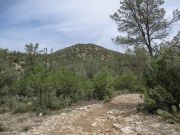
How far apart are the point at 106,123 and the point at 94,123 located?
1.34ft

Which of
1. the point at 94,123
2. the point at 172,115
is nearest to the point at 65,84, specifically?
the point at 94,123

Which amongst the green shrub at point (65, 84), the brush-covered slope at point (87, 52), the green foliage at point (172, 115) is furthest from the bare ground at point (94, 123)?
the brush-covered slope at point (87, 52)

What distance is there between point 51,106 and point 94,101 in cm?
273

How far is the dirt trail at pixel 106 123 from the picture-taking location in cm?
1191

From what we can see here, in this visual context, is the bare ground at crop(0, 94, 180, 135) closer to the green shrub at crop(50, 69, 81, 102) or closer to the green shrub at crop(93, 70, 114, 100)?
the green shrub at crop(93, 70, 114, 100)

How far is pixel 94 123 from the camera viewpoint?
13.4 m

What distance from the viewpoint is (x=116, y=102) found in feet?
59.3

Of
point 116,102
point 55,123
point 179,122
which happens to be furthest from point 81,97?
point 179,122

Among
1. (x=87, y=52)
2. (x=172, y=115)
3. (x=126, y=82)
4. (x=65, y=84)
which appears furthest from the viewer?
(x=87, y=52)

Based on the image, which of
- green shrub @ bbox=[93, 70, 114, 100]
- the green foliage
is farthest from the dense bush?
green shrub @ bbox=[93, 70, 114, 100]

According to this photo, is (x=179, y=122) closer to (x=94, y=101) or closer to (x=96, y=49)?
(x=94, y=101)

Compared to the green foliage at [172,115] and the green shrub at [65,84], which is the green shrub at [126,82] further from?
the green foliage at [172,115]

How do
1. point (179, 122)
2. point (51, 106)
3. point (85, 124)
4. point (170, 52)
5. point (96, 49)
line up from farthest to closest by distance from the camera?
point (96, 49)
point (51, 106)
point (170, 52)
point (85, 124)
point (179, 122)

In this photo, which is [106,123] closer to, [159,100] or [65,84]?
[159,100]
